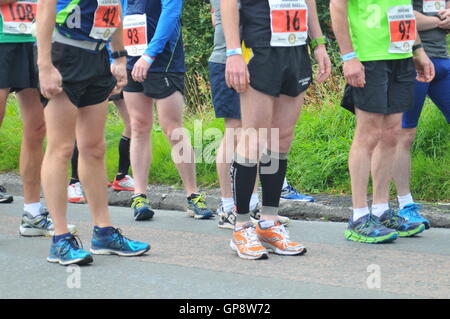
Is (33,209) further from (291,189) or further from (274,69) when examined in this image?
(291,189)

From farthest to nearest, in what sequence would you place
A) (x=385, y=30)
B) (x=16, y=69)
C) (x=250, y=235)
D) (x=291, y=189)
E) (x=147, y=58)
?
(x=291, y=189)
(x=147, y=58)
(x=16, y=69)
(x=385, y=30)
(x=250, y=235)

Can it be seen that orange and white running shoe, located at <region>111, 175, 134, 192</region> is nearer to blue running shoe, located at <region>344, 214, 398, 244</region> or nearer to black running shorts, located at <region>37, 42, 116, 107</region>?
blue running shoe, located at <region>344, 214, 398, 244</region>

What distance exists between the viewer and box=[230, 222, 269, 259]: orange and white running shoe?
16.8 feet

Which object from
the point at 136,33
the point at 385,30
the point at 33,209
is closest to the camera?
the point at 385,30

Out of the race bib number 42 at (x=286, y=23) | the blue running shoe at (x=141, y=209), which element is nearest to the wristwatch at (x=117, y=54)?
the race bib number 42 at (x=286, y=23)

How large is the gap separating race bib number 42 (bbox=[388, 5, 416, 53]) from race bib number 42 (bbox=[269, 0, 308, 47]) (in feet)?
2.47

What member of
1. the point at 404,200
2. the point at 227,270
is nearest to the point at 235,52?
the point at 227,270

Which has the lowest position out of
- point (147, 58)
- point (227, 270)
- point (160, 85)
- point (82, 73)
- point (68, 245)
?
point (227, 270)

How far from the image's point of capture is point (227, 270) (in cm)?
482

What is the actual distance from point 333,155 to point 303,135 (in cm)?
71

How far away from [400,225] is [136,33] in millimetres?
2633

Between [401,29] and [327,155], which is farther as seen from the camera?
[327,155]
